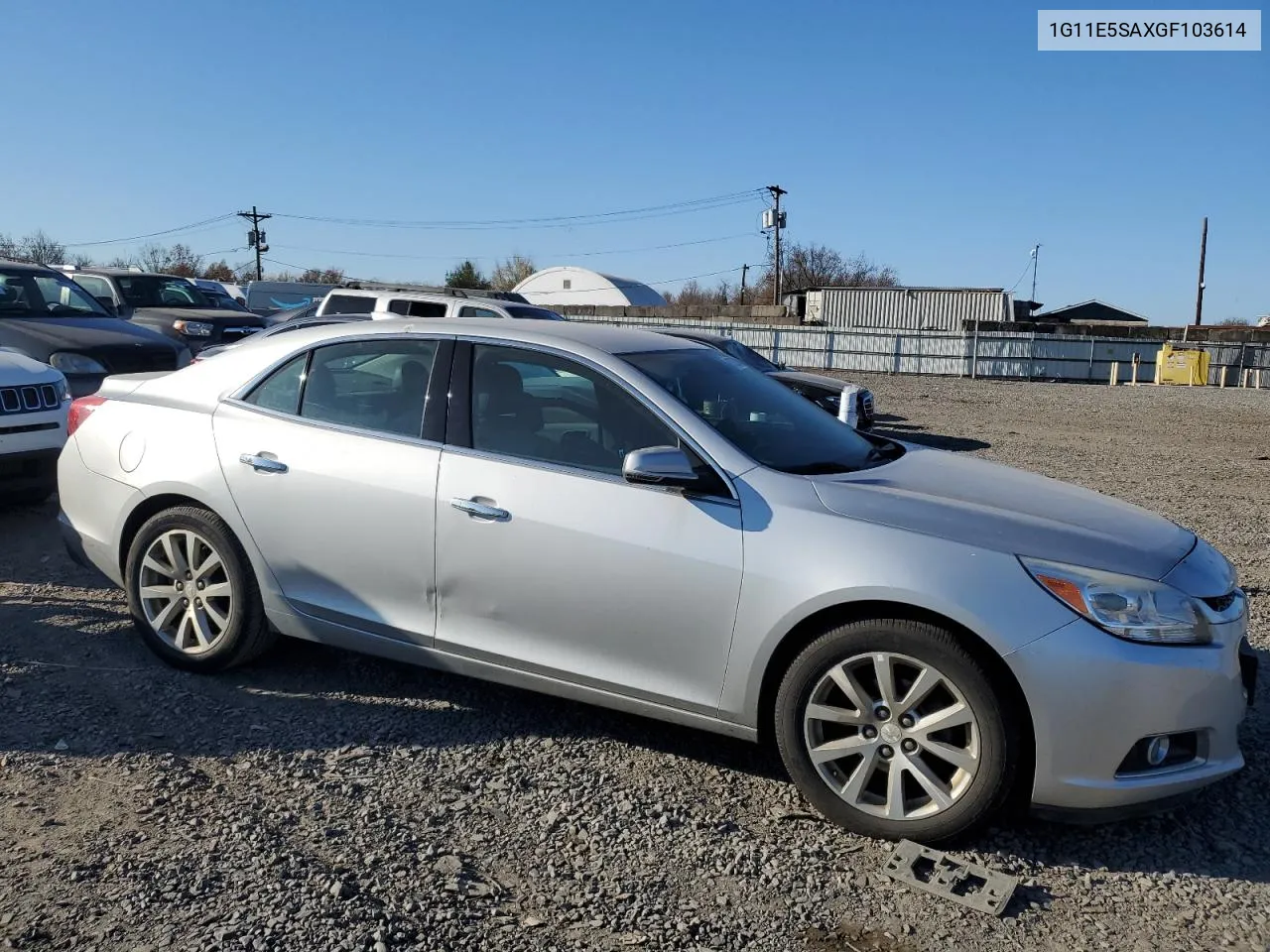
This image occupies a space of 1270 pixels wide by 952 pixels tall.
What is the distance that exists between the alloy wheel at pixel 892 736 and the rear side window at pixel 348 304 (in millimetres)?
11288

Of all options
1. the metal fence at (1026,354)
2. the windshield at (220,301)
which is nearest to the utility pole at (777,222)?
the metal fence at (1026,354)

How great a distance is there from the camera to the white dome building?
7000 cm

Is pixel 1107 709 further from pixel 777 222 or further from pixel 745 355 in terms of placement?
pixel 777 222

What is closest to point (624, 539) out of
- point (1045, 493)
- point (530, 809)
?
point (530, 809)

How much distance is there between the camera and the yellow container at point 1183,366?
3088cm

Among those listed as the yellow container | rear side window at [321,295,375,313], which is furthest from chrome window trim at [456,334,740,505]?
the yellow container

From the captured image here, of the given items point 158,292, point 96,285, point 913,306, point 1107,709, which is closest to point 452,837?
point 1107,709

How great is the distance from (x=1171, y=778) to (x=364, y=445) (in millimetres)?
3143

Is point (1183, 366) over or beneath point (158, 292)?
beneath

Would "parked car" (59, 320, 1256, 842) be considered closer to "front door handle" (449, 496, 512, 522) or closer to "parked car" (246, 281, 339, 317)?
"front door handle" (449, 496, 512, 522)

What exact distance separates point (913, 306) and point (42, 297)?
40611mm

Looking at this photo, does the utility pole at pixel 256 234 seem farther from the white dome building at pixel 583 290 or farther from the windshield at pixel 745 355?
the windshield at pixel 745 355

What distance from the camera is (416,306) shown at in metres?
12.8

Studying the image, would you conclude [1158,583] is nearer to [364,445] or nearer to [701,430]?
[701,430]
